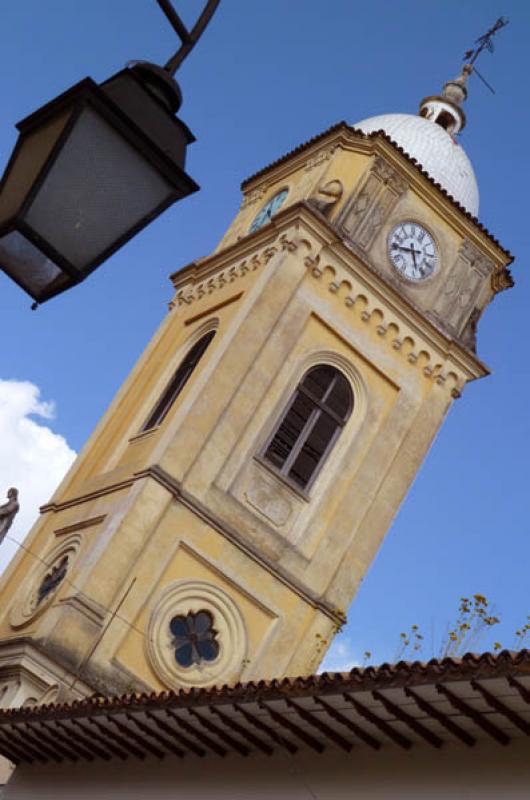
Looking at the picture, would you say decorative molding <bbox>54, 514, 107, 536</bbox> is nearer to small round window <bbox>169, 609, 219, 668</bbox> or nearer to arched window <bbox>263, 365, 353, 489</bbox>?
small round window <bbox>169, 609, 219, 668</bbox>

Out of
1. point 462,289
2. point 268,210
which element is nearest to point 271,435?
point 462,289

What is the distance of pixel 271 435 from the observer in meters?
20.0

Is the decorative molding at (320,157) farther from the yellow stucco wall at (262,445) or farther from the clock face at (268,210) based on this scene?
the clock face at (268,210)

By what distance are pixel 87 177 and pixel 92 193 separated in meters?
0.06

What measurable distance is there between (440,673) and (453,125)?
19.8 m

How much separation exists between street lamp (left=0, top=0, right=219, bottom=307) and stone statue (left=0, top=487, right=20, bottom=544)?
15706mm

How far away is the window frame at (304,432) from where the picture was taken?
19953 millimetres

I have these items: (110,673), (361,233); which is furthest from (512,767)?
(361,233)

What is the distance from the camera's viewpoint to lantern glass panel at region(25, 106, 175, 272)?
357cm

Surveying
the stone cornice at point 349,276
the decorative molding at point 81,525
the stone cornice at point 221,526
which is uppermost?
the stone cornice at point 349,276

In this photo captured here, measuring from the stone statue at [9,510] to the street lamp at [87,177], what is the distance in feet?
51.5

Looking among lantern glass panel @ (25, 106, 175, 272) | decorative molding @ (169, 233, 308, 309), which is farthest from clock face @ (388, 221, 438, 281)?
lantern glass panel @ (25, 106, 175, 272)

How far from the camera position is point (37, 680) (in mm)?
17281

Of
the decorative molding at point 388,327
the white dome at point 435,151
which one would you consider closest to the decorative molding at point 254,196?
the white dome at point 435,151
